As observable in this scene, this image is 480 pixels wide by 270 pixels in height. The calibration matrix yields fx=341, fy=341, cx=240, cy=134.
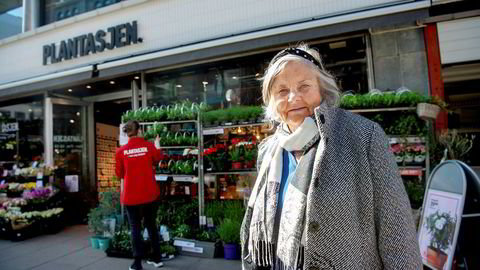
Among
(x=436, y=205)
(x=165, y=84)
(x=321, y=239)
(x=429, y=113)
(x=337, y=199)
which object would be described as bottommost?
(x=436, y=205)

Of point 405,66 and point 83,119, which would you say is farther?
point 83,119

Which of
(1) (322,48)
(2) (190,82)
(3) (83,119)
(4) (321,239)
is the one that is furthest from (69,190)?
(4) (321,239)

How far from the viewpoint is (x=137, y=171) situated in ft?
15.5

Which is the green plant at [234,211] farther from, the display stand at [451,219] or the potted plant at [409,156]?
the display stand at [451,219]

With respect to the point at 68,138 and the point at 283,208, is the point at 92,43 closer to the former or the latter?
the point at 68,138

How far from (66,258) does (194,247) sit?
6.79 ft

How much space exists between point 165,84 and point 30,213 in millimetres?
3714

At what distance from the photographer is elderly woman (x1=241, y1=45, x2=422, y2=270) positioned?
1.20 metres

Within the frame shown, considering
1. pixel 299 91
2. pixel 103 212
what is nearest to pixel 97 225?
pixel 103 212

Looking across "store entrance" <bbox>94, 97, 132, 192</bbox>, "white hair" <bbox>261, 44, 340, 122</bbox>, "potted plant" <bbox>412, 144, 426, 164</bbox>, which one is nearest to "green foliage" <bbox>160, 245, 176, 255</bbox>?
"potted plant" <bbox>412, 144, 426, 164</bbox>

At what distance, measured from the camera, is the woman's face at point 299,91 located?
1.47 metres

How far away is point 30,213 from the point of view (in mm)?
6734

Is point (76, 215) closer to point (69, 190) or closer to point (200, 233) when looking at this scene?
point (69, 190)

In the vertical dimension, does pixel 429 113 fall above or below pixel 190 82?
below
